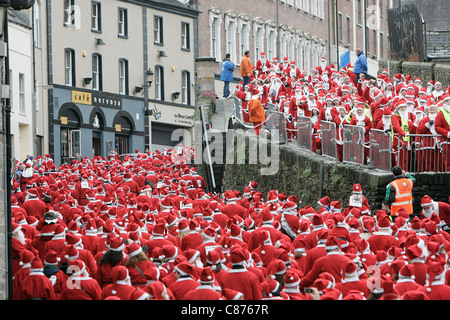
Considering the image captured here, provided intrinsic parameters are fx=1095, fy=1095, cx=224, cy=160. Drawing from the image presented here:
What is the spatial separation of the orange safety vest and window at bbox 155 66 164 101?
35.3 m

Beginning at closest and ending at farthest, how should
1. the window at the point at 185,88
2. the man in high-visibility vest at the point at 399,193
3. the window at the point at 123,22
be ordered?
the man in high-visibility vest at the point at 399,193
the window at the point at 123,22
the window at the point at 185,88

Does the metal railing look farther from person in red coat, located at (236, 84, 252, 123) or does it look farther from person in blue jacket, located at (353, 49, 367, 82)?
person in blue jacket, located at (353, 49, 367, 82)

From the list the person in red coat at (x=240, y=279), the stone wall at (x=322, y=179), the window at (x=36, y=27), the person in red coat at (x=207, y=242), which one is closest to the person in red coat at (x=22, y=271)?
the person in red coat at (x=207, y=242)

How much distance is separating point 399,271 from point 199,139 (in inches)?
895

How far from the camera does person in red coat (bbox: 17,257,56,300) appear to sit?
1161 centimetres

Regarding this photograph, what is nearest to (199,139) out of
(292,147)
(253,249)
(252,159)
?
(252,159)

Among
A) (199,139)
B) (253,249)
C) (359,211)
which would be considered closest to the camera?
(253,249)

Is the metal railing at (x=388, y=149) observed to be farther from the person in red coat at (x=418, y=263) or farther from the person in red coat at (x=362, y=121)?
the person in red coat at (x=418, y=263)

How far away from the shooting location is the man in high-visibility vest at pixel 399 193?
19.0 metres

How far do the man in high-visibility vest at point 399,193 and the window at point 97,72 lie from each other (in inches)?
1239

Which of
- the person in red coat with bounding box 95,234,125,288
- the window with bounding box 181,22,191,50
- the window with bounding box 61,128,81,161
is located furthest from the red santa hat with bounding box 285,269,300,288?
the window with bounding box 181,22,191,50

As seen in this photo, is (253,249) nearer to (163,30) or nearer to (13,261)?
(13,261)

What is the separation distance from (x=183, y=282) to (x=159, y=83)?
43619mm

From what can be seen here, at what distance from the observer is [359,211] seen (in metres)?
16.3
